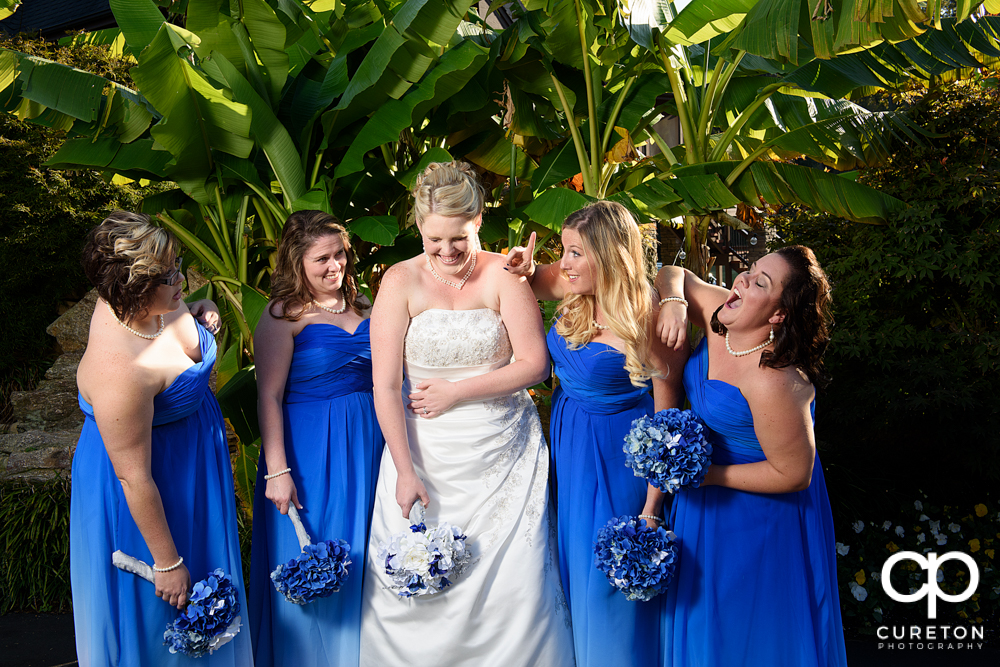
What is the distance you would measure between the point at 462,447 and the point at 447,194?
108cm

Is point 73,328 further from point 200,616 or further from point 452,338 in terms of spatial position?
point 452,338

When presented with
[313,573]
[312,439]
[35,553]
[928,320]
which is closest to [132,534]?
[313,573]

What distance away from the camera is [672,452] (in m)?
Result: 2.54

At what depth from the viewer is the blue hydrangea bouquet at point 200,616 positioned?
254 cm

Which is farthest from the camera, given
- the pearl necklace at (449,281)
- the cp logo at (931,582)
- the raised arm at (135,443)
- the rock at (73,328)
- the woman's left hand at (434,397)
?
the rock at (73,328)

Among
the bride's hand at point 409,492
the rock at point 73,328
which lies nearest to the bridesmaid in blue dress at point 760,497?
the bride's hand at point 409,492

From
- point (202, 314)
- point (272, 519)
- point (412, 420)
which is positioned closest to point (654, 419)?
point (412, 420)

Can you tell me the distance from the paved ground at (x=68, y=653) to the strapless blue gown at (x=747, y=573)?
8.53 ft

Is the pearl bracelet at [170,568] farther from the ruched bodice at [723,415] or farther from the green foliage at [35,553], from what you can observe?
the green foliage at [35,553]

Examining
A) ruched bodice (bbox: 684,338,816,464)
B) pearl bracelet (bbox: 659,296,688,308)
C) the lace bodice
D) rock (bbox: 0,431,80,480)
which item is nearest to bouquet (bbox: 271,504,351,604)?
the lace bodice

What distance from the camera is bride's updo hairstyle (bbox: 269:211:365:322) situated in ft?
10.3

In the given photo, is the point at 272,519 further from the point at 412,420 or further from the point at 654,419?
the point at 654,419

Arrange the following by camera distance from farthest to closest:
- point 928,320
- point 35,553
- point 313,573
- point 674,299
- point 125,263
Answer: point 928,320
point 35,553
point 674,299
point 313,573
point 125,263

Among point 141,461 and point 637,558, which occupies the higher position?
point 141,461
